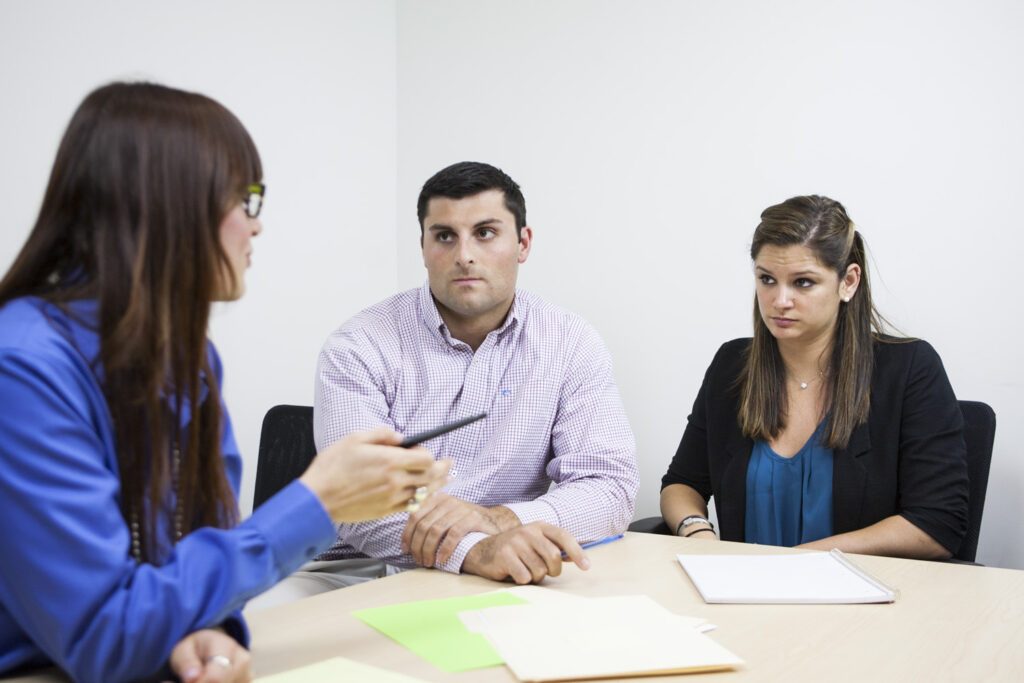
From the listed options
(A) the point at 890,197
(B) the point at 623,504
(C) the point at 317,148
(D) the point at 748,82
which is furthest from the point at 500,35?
(B) the point at 623,504

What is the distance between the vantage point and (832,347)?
223 centimetres

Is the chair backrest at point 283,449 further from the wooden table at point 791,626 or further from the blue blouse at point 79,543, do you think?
the blue blouse at point 79,543

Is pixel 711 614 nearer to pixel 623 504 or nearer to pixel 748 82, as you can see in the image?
pixel 623 504

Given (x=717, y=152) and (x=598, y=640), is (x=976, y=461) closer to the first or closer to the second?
(x=717, y=152)

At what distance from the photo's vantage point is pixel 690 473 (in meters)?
2.38

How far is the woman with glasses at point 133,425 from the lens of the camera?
0.77 metres

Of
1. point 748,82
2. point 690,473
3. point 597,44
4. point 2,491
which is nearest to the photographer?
point 2,491

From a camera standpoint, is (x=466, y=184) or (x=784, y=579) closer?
(x=784, y=579)

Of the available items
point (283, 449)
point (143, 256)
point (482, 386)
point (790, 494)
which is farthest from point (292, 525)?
point (790, 494)

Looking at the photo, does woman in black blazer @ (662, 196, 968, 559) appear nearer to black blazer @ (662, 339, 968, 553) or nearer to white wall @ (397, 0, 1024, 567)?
black blazer @ (662, 339, 968, 553)

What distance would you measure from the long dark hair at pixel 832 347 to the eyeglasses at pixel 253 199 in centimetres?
152

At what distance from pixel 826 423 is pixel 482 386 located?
0.88 metres

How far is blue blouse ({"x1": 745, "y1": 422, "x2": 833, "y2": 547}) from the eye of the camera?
2.12m

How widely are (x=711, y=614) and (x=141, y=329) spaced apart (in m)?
0.85
